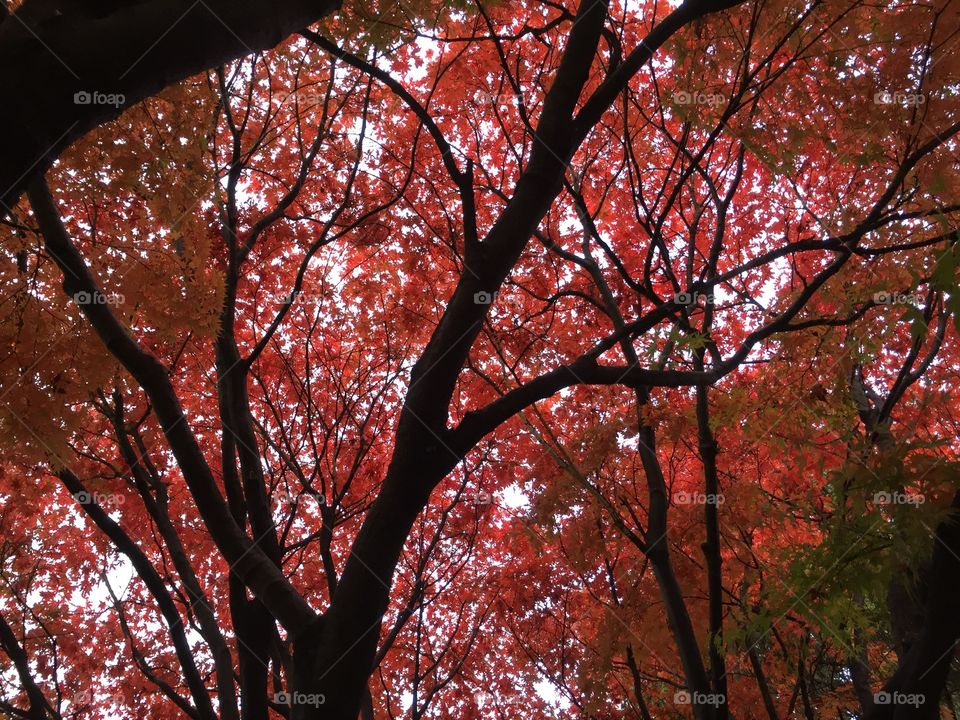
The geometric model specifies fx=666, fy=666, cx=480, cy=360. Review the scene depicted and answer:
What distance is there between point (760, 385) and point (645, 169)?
7.21 ft

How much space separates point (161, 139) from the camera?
363 cm

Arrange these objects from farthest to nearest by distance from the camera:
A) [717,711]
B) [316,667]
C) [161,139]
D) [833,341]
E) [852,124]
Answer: [833,341] < [852,124] < [717,711] < [161,139] < [316,667]

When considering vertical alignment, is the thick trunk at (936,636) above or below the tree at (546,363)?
below

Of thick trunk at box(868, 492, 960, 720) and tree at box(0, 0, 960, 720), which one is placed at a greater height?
tree at box(0, 0, 960, 720)

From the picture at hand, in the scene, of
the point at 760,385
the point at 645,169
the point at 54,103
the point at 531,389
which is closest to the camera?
the point at 54,103

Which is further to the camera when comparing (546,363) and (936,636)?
(546,363)

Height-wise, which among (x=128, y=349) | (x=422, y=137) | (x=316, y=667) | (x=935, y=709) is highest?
(x=422, y=137)

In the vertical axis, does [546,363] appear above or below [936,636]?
above

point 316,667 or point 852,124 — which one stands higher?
point 852,124

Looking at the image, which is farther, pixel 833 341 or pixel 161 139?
pixel 833 341

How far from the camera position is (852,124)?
4480mm

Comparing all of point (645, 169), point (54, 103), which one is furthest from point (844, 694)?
point (54, 103)

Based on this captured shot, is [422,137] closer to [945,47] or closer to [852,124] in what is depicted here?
[852,124]

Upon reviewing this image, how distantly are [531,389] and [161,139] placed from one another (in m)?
2.45
